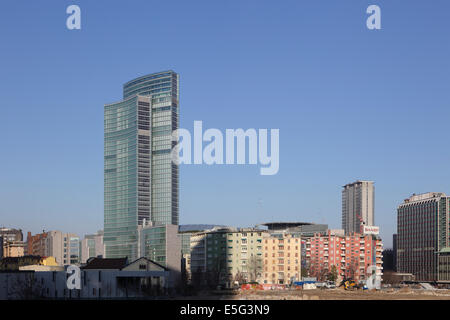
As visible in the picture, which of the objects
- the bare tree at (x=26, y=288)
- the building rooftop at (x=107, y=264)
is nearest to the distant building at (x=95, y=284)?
the bare tree at (x=26, y=288)

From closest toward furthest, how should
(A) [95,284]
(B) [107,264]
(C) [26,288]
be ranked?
(C) [26,288] < (A) [95,284] < (B) [107,264]

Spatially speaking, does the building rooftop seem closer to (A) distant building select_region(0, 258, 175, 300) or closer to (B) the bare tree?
(A) distant building select_region(0, 258, 175, 300)

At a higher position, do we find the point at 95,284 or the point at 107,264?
the point at 107,264

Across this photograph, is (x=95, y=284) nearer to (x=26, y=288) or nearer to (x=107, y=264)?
(x=26, y=288)

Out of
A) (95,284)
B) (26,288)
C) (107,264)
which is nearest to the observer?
(26,288)

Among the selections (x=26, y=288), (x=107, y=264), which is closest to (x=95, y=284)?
(x=26, y=288)

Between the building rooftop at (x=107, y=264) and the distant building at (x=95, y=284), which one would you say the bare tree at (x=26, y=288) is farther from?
the building rooftop at (x=107, y=264)

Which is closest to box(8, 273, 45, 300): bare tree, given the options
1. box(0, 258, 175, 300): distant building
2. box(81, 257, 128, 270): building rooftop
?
box(0, 258, 175, 300): distant building

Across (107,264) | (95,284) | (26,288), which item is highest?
(107,264)

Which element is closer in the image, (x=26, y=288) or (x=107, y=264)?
(x=26, y=288)
